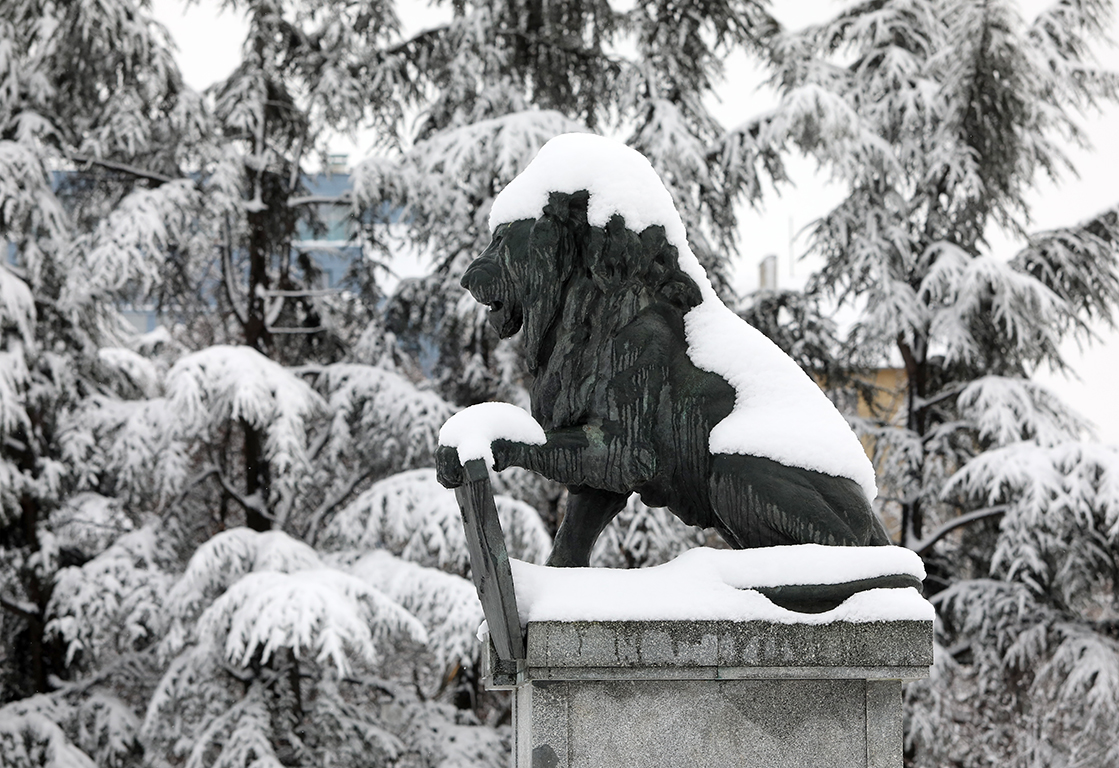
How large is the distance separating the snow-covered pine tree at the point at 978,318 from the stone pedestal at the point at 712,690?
700cm

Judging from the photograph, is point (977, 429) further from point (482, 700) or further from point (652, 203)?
point (652, 203)

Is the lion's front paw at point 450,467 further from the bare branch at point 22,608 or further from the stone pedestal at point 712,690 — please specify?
the bare branch at point 22,608

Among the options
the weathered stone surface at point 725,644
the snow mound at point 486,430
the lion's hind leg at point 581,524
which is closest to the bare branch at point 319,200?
the lion's hind leg at point 581,524

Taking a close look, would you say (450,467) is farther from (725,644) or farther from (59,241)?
(59,241)

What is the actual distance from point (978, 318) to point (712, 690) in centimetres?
925

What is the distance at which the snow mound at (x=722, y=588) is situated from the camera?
3225mm

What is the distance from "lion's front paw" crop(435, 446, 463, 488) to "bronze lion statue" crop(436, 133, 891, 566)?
0.41 ft

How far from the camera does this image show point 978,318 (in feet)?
38.5

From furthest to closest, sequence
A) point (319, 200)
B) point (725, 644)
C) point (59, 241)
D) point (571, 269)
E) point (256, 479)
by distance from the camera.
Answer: point (319, 200) → point (256, 479) → point (59, 241) → point (571, 269) → point (725, 644)

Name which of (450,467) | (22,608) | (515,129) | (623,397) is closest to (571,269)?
(623,397)

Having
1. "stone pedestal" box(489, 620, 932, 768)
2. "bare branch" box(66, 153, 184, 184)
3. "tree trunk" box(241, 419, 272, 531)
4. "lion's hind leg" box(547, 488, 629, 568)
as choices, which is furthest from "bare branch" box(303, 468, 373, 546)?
"stone pedestal" box(489, 620, 932, 768)

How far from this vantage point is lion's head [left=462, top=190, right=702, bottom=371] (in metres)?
3.56

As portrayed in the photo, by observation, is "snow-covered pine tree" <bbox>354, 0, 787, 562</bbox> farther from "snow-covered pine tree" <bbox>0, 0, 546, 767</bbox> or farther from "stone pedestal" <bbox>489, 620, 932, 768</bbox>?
"stone pedestal" <bbox>489, 620, 932, 768</bbox>

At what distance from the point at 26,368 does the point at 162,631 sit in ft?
7.88
